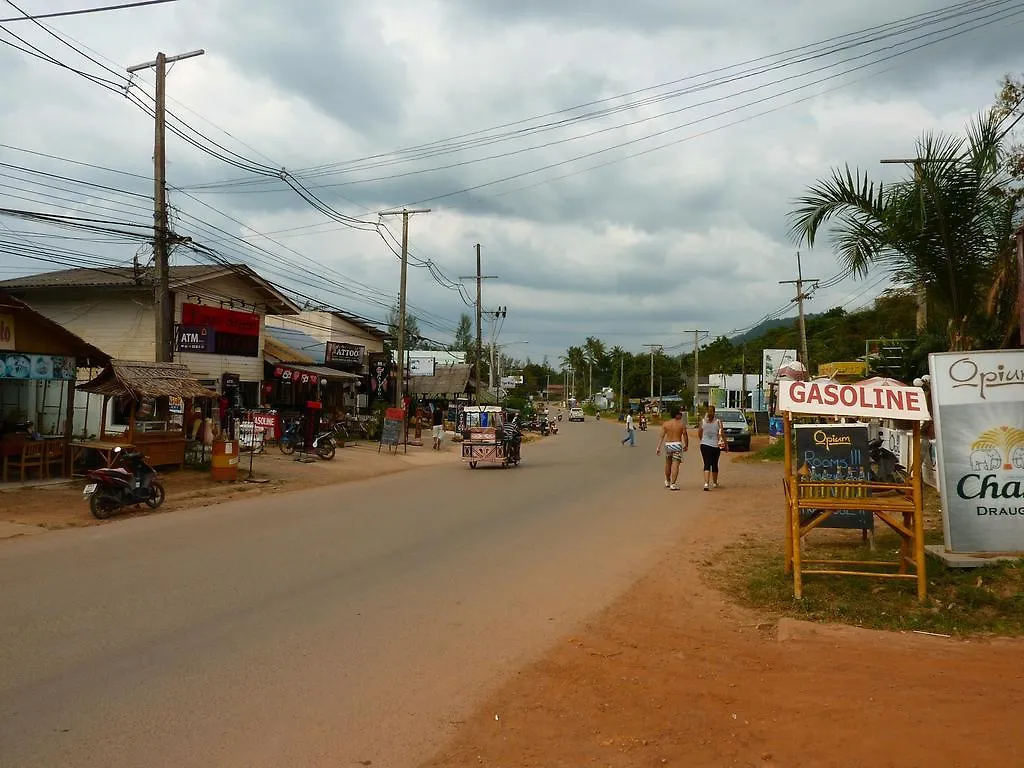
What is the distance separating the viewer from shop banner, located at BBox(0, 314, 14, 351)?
16.9 meters

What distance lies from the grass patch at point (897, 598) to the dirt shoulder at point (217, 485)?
10304 millimetres

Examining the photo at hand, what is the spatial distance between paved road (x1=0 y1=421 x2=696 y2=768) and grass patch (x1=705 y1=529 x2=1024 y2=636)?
1448 millimetres

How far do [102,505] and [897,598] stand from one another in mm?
11985

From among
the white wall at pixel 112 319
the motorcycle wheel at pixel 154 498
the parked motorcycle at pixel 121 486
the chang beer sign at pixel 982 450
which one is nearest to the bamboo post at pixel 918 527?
the chang beer sign at pixel 982 450

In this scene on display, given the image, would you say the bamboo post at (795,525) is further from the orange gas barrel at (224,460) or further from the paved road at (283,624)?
the orange gas barrel at (224,460)

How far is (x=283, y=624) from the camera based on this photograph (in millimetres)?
7199

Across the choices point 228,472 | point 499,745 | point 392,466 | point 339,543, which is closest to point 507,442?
point 392,466

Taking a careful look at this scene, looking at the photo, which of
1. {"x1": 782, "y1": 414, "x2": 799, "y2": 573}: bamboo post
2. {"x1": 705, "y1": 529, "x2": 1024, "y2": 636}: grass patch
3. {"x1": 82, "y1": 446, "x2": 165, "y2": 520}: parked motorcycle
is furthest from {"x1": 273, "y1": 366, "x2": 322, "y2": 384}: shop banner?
{"x1": 782, "y1": 414, "x2": 799, "y2": 573}: bamboo post

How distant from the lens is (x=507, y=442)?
2541 cm

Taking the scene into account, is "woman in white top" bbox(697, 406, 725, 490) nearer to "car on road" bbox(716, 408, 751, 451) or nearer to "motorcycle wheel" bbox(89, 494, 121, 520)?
"motorcycle wheel" bbox(89, 494, 121, 520)

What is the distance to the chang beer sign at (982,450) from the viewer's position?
8711 mm

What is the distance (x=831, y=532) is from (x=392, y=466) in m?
16.6

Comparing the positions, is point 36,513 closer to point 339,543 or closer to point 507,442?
point 339,543

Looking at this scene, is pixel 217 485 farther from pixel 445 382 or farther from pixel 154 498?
pixel 445 382
